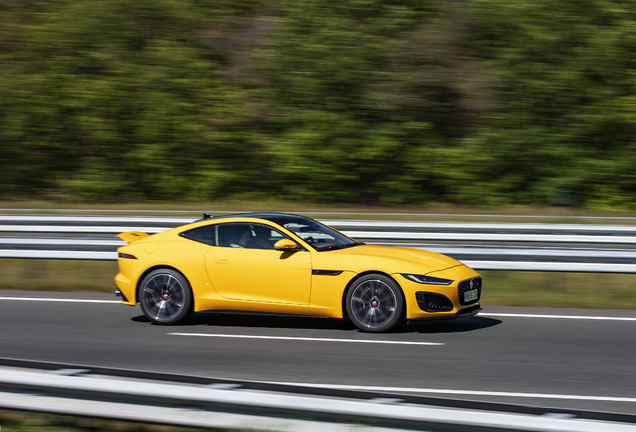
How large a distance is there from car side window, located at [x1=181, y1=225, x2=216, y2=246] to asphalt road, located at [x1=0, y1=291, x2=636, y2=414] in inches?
39.0

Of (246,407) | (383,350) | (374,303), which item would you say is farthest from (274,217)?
(246,407)

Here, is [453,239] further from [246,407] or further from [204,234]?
[246,407]

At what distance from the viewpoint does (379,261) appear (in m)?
7.88

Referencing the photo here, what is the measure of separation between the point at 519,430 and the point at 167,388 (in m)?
1.68

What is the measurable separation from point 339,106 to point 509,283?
10000 mm

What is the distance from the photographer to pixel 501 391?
5625 mm

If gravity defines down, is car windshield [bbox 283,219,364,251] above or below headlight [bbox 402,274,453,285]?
above

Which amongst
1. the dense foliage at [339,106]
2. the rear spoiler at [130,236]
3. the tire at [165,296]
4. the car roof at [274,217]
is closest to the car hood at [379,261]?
the car roof at [274,217]

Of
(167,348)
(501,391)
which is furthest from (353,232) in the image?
(501,391)

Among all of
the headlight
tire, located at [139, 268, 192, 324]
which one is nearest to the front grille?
the headlight

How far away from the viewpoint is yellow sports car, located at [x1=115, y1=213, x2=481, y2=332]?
25.6 feet

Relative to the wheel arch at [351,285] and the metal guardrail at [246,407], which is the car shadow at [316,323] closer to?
the wheel arch at [351,285]

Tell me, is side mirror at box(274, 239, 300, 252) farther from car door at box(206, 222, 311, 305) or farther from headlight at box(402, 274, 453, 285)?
headlight at box(402, 274, 453, 285)

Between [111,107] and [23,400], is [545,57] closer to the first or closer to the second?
[111,107]
